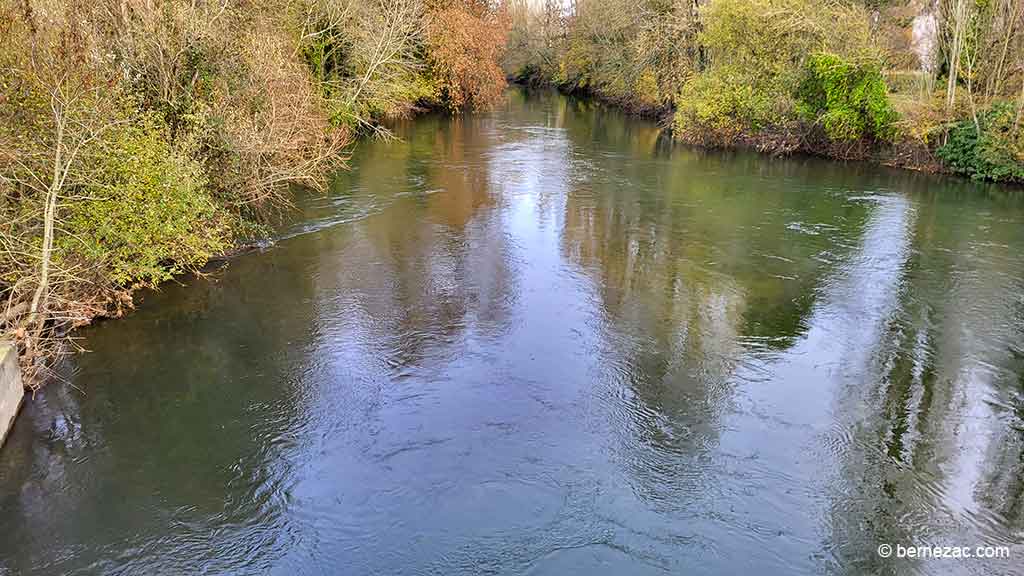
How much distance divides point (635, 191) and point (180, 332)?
13994mm

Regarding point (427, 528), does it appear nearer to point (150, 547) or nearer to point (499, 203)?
point (150, 547)

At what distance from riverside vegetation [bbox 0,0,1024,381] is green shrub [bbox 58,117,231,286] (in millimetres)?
38

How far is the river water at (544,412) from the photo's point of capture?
7.44 m

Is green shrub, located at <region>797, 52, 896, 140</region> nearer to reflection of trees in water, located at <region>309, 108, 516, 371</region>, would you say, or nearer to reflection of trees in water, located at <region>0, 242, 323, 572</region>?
reflection of trees in water, located at <region>309, 108, 516, 371</region>

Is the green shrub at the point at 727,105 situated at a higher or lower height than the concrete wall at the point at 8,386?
higher

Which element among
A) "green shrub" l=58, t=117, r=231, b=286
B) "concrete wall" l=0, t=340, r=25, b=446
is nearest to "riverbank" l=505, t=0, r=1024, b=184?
"green shrub" l=58, t=117, r=231, b=286

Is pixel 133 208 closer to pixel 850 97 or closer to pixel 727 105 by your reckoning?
pixel 850 97

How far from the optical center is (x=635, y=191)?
72.8 feet

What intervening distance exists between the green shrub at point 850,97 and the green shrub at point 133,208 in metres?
21.8

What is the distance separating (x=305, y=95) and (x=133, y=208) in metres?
7.83

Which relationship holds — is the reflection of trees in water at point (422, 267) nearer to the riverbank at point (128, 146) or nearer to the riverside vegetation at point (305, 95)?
the riverside vegetation at point (305, 95)

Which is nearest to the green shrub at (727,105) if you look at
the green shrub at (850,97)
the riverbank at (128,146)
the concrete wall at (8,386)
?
the green shrub at (850,97)

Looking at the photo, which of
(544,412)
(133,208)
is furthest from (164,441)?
(544,412)

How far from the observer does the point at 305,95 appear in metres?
18.5
